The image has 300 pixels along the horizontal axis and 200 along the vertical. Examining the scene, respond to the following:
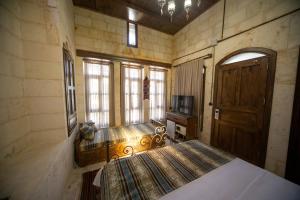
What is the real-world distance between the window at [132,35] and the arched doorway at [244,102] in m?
2.49

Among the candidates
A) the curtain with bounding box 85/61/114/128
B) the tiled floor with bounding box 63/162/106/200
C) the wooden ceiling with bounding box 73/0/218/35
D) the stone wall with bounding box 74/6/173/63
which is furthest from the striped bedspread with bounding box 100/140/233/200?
the wooden ceiling with bounding box 73/0/218/35

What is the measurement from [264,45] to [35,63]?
136 inches

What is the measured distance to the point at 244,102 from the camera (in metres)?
2.24

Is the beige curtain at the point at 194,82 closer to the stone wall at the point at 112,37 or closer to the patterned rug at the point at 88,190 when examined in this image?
the stone wall at the point at 112,37

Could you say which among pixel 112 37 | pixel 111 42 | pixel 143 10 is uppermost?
pixel 143 10

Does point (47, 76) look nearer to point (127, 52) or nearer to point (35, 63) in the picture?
point (35, 63)

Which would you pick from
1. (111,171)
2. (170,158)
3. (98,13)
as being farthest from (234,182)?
(98,13)

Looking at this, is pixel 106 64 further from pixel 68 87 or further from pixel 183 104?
pixel 183 104

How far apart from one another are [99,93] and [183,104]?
2.52 meters

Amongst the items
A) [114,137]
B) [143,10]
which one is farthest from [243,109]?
[143,10]

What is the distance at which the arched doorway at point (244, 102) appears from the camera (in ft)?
6.41

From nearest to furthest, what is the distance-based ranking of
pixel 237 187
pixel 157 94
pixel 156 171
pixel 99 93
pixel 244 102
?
1. pixel 237 187
2. pixel 156 171
3. pixel 244 102
4. pixel 99 93
5. pixel 157 94

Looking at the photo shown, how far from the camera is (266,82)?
194 cm

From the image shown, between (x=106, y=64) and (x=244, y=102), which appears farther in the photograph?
(x=106, y=64)
